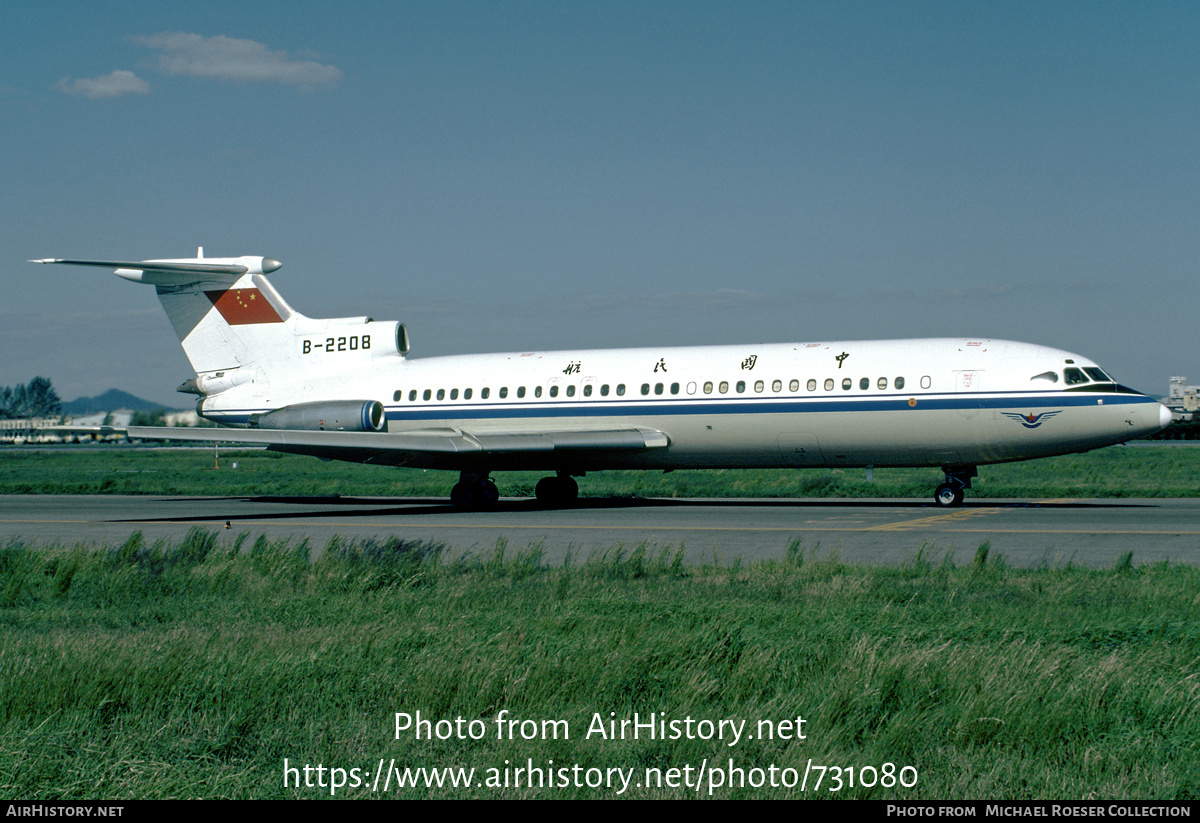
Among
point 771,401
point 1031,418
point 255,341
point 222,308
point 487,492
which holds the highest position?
point 222,308

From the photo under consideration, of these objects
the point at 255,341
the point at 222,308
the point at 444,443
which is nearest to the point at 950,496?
the point at 444,443

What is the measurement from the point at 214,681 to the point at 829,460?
65.5 ft

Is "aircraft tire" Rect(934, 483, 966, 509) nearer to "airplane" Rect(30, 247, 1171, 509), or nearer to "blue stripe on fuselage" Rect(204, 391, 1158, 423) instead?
"airplane" Rect(30, 247, 1171, 509)

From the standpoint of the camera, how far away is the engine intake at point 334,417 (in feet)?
91.8

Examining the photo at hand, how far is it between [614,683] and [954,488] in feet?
65.0

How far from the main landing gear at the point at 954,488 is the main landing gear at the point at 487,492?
9.53 metres

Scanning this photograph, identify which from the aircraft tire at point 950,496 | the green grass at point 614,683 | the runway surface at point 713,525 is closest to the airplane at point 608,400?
the aircraft tire at point 950,496

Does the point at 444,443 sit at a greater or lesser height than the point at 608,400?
lesser

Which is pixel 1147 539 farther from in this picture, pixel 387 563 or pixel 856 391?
pixel 387 563

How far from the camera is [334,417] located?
28047 mm

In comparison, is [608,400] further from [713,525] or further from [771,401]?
[713,525]

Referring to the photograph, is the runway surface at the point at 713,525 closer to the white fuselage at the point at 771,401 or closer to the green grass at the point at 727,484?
the white fuselage at the point at 771,401
